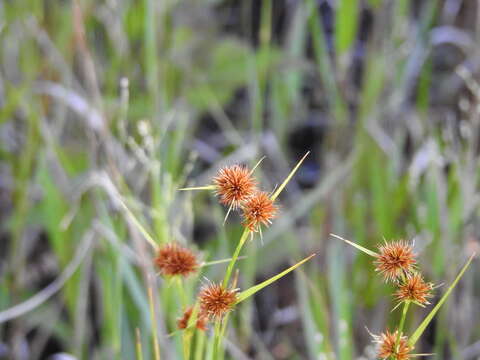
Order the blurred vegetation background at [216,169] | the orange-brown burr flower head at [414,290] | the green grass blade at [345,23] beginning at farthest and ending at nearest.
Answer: the green grass blade at [345,23]
the blurred vegetation background at [216,169]
the orange-brown burr flower head at [414,290]

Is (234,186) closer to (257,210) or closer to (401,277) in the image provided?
(257,210)

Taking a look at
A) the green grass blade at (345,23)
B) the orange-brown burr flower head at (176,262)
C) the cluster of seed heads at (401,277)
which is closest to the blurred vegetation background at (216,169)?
the green grass blade at (345,23)

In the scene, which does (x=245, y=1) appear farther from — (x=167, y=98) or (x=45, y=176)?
(x=45, y=176)

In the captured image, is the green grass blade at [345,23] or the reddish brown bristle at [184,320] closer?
the reddish brown bristle at [184,320]

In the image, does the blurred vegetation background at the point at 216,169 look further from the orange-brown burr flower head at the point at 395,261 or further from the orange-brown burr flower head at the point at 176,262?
the orange-brown burr flower head at the point at 395,261

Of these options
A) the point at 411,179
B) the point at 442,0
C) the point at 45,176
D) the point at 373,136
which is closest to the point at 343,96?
the point at 373,136

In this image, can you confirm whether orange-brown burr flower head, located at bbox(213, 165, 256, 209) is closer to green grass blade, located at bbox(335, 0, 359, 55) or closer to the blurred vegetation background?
the blurred vegetation background

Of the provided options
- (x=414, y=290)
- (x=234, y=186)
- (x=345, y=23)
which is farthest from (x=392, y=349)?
(x=345, y=23)
